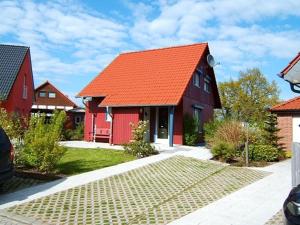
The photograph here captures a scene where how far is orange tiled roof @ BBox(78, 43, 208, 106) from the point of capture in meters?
21.2

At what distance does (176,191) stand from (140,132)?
7.11 meters

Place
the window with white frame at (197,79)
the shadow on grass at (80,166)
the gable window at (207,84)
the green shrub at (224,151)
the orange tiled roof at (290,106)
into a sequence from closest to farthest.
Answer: the shadow on grass at (80,166) < the green shrub at (224,151) < the orange tiled roof at (290,106) < the window with white frame at (197,79) < the gable window at (207,84)

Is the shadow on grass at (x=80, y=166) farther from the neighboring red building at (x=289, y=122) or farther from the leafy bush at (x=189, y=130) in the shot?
the neighboring red building at (x=289, y=122)

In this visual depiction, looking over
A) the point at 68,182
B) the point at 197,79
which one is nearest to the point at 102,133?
the point at 197,79

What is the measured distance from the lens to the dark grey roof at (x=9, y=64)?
1096 inches

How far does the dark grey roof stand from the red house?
6.53 meters

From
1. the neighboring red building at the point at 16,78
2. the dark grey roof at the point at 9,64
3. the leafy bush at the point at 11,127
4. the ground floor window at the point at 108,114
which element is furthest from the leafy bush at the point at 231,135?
the dark grey roof at the point at 9,64

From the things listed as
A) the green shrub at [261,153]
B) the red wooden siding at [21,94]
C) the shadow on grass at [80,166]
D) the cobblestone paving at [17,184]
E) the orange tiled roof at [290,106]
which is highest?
the red wooden siding at [21,94]

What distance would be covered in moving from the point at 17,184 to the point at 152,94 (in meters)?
11.9

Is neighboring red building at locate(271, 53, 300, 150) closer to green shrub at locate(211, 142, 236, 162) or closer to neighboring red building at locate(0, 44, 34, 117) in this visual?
green shrub at locate(211, 142, 236, 162)

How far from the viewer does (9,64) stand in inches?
1165

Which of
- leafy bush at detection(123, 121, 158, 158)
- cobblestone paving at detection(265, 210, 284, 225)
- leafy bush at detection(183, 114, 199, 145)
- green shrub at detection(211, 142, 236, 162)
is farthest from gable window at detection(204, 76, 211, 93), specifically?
cobblestone paving at detection(265, 210, 284, 225)

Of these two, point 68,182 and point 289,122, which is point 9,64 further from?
point 68,182

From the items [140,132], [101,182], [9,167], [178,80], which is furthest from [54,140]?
[178,80]
